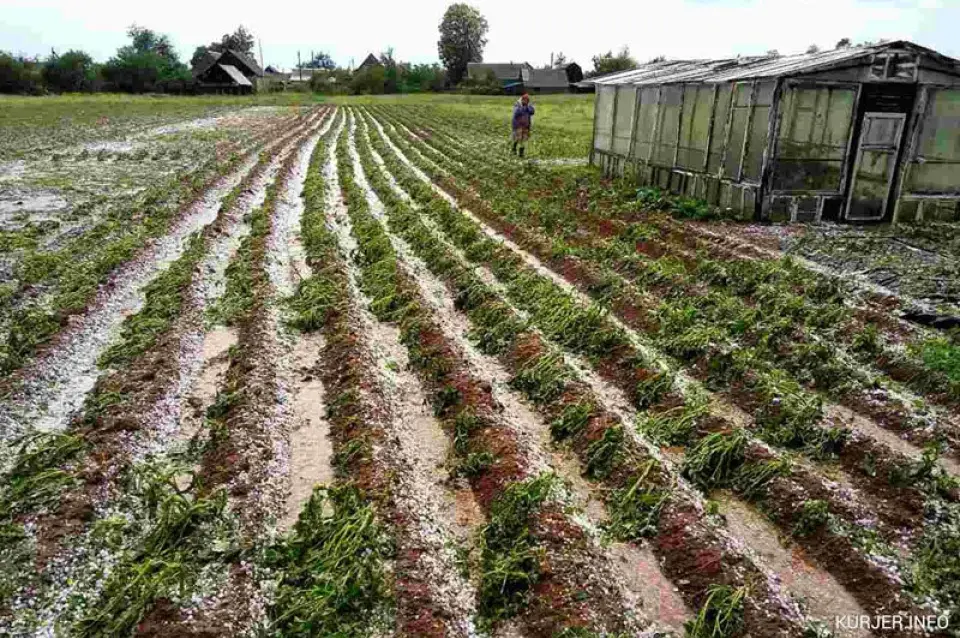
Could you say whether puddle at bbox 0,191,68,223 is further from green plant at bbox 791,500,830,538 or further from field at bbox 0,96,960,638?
green plant at bbox 791,500,830,538

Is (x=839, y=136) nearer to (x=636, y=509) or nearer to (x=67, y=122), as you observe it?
Answer: (x=636, y=509)

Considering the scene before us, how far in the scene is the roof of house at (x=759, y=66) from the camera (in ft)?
44.7

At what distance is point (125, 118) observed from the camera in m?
41.9

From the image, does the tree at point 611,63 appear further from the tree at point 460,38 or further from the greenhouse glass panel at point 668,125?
the greenhouse glass panel at point 668,125

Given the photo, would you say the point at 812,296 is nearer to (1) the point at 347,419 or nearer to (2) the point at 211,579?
(1) the point at 347,419

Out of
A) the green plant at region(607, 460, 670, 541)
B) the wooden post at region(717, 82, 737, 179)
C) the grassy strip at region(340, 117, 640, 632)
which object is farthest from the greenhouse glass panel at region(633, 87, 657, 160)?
the green plant at region(607, 460, 670, 541)

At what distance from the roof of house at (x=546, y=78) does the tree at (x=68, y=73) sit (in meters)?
54.7

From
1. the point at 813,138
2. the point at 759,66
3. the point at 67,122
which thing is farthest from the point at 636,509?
the point at 67,122

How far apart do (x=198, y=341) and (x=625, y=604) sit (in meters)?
6.26

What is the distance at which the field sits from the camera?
4.45 meters

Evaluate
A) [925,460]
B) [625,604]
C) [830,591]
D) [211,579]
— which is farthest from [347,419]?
[925,460]

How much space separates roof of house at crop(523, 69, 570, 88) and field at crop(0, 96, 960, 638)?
84665mm

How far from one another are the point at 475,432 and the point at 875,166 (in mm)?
12865

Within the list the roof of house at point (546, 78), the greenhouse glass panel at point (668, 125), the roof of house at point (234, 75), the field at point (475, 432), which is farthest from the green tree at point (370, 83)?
the field at point (475, 432)
